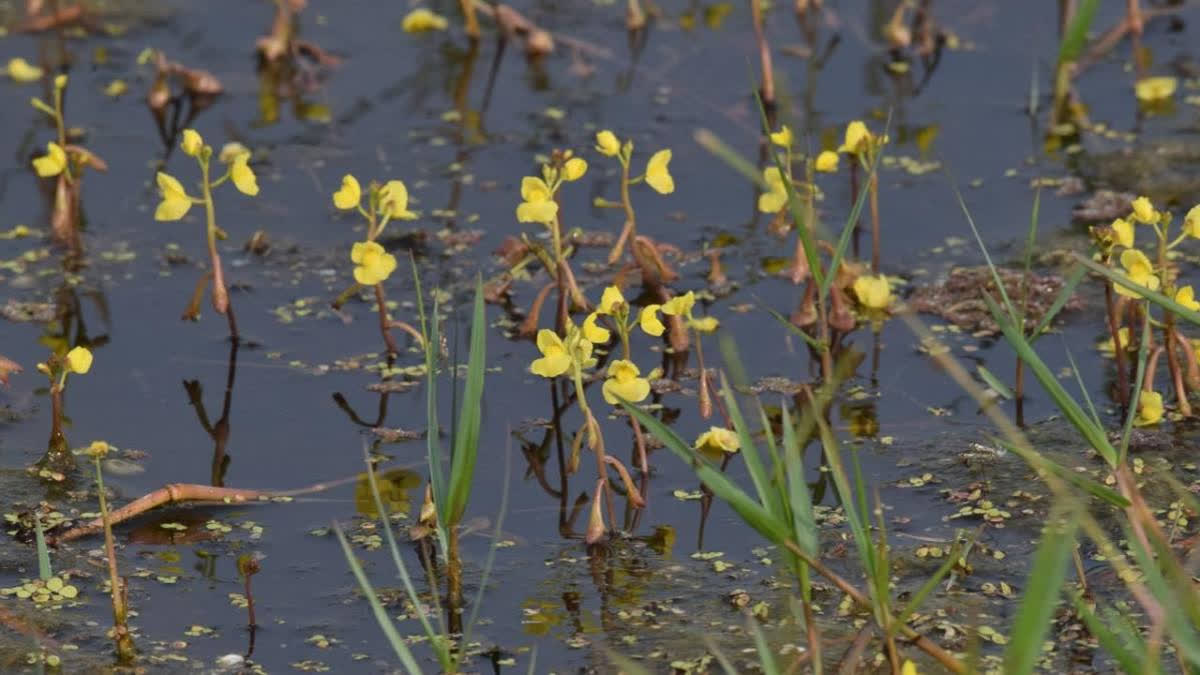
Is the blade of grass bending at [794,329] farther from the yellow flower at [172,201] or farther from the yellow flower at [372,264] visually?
the yellow flower at [172,201]

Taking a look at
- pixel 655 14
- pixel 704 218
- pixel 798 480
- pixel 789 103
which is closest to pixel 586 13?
pixel 655 14

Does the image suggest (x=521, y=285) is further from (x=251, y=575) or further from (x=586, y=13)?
(x=586, y=13)

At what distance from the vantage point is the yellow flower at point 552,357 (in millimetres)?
3352

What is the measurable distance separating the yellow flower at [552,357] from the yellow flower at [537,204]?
0.53 metres

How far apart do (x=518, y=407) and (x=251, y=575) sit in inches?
34.8

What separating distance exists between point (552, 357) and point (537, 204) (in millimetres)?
583

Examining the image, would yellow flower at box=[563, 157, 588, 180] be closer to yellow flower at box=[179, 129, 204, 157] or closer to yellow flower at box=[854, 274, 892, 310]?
yellow flower at box=[179, 129, 204, 157]

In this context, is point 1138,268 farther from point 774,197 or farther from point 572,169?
point 572,169

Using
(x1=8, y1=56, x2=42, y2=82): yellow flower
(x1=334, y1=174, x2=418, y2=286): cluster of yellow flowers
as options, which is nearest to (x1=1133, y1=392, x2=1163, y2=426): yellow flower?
(x1=334, y1=174, x2=418, y2=286): cluster of yellow flowers

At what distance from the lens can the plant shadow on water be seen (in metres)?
3.35

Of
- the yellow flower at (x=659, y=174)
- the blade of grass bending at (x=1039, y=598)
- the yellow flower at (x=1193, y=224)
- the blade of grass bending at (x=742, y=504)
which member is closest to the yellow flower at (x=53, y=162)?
the yellow flower at (x=659, y=174)

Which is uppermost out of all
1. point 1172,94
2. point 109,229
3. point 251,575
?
point 1172,94

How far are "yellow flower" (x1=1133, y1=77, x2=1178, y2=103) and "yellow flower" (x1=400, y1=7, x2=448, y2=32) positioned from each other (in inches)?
89.8

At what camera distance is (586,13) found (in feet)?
21.0
